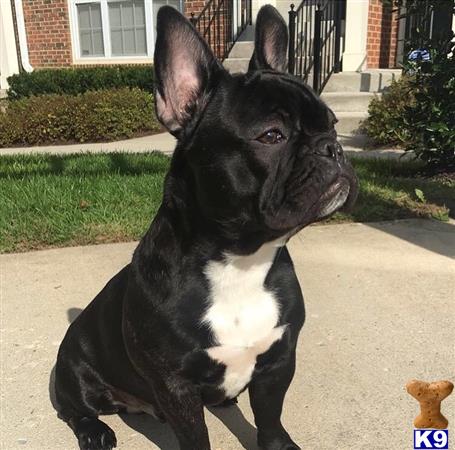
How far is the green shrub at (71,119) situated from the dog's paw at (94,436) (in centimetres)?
704

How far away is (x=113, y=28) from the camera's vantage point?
496 inches

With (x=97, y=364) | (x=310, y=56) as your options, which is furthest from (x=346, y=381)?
(x=310, y=56)

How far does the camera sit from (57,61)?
43.1 feet

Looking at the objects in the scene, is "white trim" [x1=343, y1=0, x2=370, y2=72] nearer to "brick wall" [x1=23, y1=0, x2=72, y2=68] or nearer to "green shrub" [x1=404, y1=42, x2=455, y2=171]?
"green shrub" [x1=404, y1=42, x2=455, y2=171]

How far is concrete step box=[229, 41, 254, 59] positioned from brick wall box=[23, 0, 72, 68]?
440 cm

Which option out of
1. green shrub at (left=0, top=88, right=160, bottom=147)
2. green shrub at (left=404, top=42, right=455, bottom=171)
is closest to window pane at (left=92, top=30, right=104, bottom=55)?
green shrub at (left=0, top=88, right=160, bottom=147)

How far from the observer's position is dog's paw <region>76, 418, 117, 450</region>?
7.52 feet

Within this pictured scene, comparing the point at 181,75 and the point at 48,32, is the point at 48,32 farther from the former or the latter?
the point at 181,75

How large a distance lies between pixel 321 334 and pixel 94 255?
6.27 ft

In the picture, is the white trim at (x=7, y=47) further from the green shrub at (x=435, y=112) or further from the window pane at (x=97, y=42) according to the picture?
the green shrub at (x=435, y=112)

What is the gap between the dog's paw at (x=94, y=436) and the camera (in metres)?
2.29

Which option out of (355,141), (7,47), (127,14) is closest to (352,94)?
(355,141)

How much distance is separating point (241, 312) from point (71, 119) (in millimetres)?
7554

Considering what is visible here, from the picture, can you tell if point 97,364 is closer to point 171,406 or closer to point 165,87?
point 171,406
